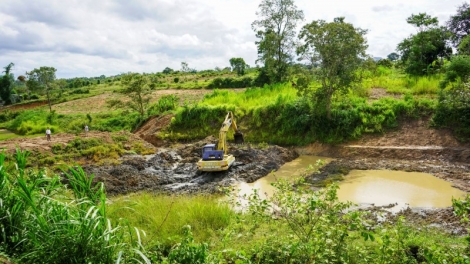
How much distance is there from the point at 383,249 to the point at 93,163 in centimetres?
1182

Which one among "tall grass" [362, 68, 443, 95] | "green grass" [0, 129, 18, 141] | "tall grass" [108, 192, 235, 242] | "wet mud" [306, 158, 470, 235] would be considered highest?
"tall grass" [362, 68, 443, 95]

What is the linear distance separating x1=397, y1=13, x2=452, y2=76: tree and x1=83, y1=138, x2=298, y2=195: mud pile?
35.9 feet

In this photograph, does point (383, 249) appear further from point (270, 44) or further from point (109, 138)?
point (270, 44)

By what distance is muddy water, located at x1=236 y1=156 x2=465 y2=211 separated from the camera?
830cm

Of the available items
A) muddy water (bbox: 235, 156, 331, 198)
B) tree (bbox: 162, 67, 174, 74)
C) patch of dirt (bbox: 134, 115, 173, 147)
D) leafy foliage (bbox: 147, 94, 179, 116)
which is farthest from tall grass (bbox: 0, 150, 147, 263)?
tree (bbox: 162, 67, 174, 74)

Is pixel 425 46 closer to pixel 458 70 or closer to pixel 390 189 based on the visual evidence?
pixel 458 70

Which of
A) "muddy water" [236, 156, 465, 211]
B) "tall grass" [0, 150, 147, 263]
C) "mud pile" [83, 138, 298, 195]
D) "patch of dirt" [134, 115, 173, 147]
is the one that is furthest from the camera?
"patch of dirt" [134, 115, 173, 147]

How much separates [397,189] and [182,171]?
6.88 m

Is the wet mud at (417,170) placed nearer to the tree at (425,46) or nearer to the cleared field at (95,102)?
the tree at (425,46)

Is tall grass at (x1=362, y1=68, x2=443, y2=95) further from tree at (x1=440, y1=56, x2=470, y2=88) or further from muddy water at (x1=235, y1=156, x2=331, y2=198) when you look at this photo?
muddy water at (x1=235, y1=156, x2=331, y2=198)

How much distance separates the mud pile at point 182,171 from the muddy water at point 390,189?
2.09 feet

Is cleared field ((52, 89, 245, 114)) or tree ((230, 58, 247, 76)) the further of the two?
tree ((230, 58, 247, 76))

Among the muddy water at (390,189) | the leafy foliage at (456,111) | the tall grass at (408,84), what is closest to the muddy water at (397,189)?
the muddy water at (390,189)

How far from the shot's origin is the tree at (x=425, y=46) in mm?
19266
